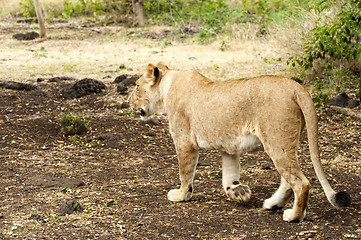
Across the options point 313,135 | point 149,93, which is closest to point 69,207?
point 149,93

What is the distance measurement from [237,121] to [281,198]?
0.87 m

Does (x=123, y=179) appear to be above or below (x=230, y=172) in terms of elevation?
below

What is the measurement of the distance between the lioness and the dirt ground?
0.84ft

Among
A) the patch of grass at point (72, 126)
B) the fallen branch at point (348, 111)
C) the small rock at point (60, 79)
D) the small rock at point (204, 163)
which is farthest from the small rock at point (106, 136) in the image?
the small rock at point (60, 79)

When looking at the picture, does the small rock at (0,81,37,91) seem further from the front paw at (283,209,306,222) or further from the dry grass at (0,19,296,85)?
the front paw at (283,209,306,222)

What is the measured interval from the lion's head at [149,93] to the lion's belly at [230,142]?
85 centimetres

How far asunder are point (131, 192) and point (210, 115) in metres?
1.39

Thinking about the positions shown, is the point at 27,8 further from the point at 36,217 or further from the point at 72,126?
the point at 36,217

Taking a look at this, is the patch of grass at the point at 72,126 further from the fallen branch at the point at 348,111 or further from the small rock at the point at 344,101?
the small rock at the point at 344,101

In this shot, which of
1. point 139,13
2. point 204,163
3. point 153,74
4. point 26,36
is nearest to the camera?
point 153,74

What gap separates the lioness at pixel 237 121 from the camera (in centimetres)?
431

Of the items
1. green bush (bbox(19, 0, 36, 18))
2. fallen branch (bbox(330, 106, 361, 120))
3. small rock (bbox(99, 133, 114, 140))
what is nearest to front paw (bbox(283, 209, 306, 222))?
small rock (bbox(99, 133, 114, 140))

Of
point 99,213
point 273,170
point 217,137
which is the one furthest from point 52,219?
point 273,170

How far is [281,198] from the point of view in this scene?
15.7ft
